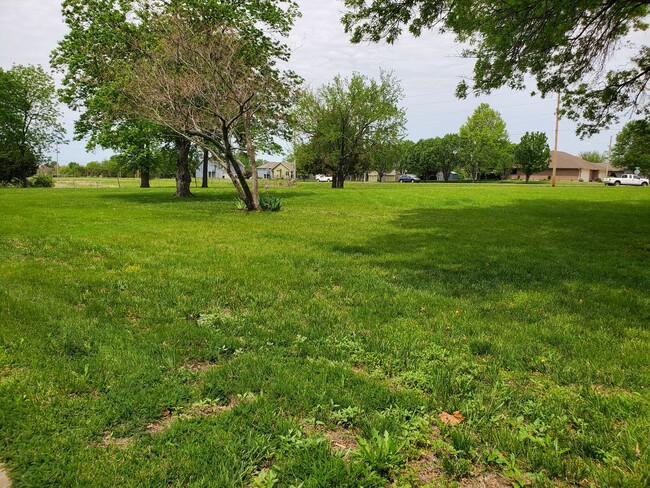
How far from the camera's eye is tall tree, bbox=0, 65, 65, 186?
133 feet

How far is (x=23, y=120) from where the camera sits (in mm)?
43656

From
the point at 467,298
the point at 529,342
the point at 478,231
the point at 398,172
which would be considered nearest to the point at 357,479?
the point at 529,342

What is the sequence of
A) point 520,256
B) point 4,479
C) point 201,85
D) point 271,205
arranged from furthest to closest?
point 271,205
point 201,85
point 520,256
point 4,479

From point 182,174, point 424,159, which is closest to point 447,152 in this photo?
point 424,159

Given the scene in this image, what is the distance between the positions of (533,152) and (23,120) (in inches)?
2822

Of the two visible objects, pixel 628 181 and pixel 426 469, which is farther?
pixel 628 181

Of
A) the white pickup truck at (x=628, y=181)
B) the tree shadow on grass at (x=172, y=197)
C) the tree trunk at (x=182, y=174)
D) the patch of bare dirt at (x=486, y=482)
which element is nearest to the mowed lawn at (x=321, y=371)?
the patch of bare dirt at (x=486, y=482)

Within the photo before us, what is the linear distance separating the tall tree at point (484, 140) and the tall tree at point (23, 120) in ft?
204

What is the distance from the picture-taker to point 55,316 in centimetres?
420

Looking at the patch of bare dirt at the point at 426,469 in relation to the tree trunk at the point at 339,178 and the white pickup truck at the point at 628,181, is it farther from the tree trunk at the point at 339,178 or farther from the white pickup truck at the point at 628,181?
the white pickup truck at the point at 628,181

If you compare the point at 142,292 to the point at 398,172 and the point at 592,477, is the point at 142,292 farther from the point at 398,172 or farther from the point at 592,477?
the point at 398,172

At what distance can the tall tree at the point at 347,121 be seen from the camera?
125 feet

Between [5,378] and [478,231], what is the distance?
1048 centimetres

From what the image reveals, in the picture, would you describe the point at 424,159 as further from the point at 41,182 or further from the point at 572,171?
the point at 41,182
